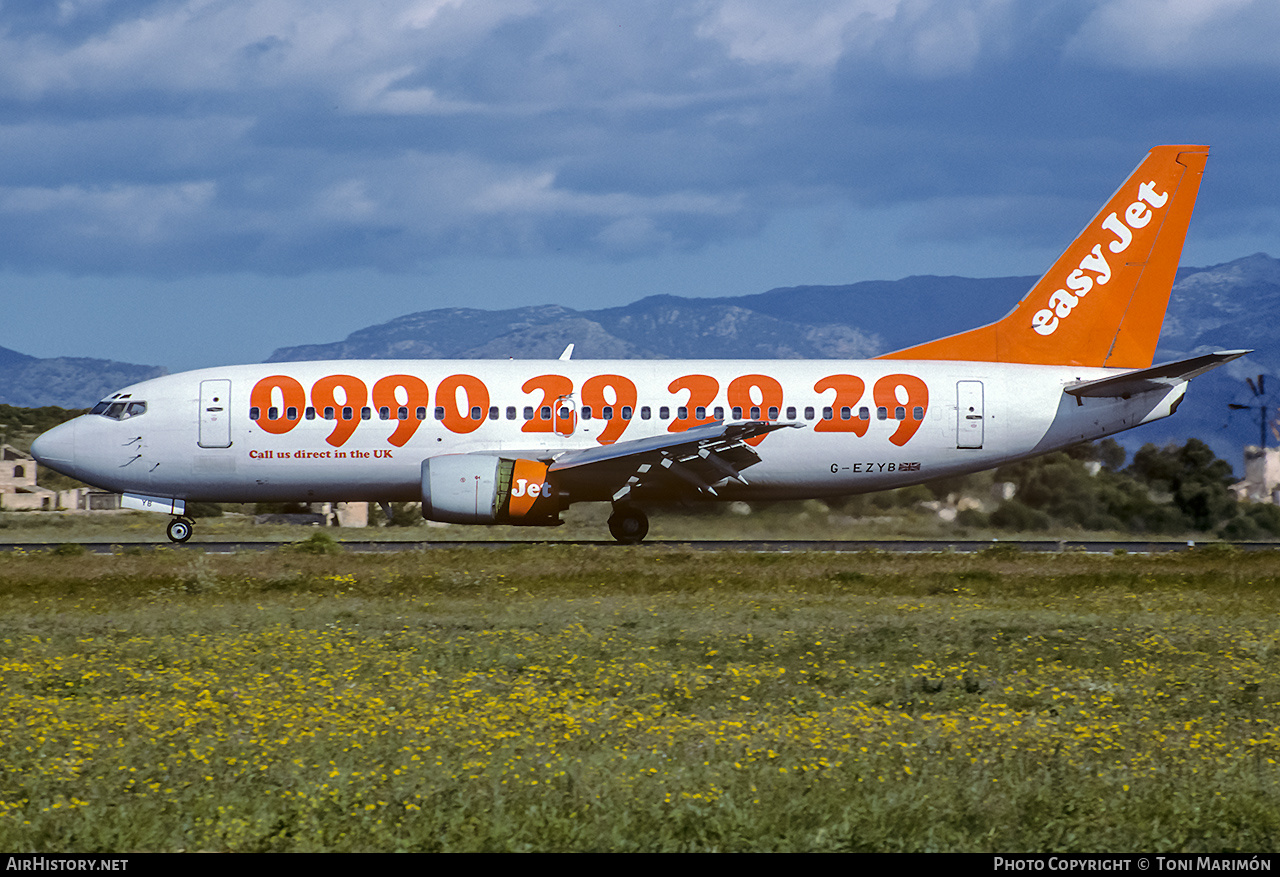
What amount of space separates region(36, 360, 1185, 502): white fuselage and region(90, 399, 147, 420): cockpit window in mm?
67

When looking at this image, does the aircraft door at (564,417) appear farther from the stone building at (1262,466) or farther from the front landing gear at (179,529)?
the stone building at (1262,466)


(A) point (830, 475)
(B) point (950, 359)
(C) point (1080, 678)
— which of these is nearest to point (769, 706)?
(C) point (1080, 678)

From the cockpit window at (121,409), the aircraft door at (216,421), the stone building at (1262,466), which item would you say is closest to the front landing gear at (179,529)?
the aircraft door at (216,421)

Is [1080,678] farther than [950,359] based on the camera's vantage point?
No

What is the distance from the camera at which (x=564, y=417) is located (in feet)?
91.7

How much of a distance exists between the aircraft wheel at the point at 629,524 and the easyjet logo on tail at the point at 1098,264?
9.90m

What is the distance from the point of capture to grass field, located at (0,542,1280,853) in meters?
7.70

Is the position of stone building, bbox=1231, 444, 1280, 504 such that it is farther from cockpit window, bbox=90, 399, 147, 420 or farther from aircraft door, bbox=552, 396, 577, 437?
cockpit window, bbox=90, 399, 147, 420

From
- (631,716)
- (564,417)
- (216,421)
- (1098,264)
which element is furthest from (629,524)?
(631,716)

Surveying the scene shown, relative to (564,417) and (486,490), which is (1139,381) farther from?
(486,490)

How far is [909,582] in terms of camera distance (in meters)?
20.4

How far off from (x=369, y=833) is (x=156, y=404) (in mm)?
22931

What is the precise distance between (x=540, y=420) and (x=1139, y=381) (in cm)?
1274

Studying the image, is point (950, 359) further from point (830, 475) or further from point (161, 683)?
point (161, 683)
